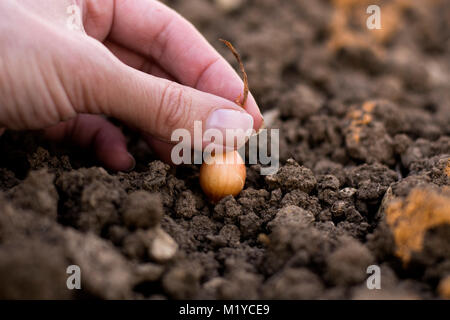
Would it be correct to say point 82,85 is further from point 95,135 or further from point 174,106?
point 95,135

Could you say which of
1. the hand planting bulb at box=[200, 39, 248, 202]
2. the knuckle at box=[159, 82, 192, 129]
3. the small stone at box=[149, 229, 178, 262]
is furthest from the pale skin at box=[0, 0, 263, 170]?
the small stone at box=[149, 229, 178, 262]

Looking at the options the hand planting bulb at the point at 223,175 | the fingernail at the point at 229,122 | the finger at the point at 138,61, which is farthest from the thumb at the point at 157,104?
the finger at the point at 138,61

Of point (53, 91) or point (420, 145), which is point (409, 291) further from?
point (53, 91)

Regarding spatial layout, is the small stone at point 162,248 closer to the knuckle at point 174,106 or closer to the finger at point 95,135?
the knuckle at point 174,106

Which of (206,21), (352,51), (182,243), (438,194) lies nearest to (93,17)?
(182,243)

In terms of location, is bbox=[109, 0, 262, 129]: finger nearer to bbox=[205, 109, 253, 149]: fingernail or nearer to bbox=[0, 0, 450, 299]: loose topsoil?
bbox=[205, 109, 253, 149]: fingernail
